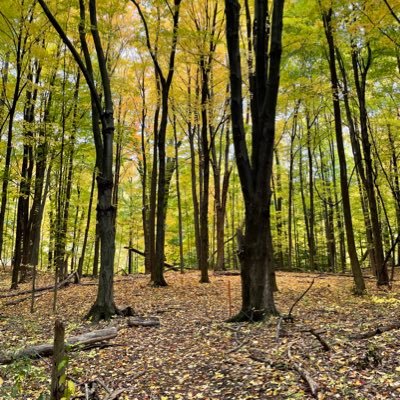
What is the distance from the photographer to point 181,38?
1009cm

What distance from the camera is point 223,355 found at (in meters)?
4.66

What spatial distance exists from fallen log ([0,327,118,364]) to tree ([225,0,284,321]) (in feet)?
Result: 7.18

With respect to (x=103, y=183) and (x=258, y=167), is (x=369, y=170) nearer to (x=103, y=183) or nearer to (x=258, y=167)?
(x=258, y=167)

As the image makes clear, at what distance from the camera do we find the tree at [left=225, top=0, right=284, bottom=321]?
20.0ft

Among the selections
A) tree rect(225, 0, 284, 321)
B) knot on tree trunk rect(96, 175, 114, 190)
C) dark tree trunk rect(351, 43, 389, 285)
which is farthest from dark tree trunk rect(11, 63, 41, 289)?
dark tree trunk rect(351, 43, 389, 285)

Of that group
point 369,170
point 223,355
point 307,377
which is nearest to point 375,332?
point 307,377

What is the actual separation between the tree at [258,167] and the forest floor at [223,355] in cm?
56

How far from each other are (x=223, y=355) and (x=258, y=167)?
318 centimetres

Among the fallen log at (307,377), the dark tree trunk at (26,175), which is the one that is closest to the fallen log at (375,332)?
the fallen log at (307,377)

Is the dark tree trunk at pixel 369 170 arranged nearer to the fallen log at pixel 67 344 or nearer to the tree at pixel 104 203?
the tree at pixel 104 203

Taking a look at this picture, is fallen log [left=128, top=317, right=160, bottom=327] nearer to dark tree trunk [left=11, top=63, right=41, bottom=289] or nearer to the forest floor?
the forest floor

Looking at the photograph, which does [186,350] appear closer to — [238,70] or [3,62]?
[238,70]

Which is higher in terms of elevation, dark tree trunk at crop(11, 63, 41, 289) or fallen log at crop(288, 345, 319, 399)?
dark tree trunk at crop(11, 63, 41, 289)

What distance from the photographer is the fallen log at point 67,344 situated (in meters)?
4.80
